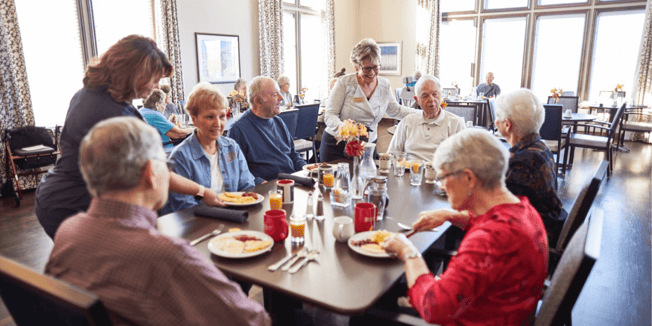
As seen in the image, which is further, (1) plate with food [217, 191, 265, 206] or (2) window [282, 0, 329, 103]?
(2) window [282, 0, 329, 103]

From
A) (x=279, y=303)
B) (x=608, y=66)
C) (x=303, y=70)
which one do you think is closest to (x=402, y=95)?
(x=303, y=70)

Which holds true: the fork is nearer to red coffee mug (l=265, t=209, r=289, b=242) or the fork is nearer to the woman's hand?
red coffee mug (l=265, t=209, r=289, b=242)

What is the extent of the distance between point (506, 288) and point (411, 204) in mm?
875

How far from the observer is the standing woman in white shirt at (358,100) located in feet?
10.9

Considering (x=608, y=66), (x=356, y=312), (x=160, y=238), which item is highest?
(x=608, y=66)

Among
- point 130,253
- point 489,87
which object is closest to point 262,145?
point 130,253

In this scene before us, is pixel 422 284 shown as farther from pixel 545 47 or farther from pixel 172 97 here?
pixel 545 47

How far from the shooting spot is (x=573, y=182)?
209 inches

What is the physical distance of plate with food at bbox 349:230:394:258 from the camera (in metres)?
1.41

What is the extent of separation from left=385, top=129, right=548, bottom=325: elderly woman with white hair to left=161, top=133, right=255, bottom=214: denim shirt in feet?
4.05

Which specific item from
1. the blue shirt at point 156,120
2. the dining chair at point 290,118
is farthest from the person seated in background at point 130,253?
the dining chair at point 290,118

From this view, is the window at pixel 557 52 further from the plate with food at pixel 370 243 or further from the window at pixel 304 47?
the plate with food at pixel 370 243

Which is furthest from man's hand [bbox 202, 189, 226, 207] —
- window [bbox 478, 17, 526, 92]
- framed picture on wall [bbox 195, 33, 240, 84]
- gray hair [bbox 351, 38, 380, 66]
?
window [bbox 478, 17, 526, 92]

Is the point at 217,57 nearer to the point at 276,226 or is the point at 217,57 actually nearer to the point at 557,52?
the point at 276,226
